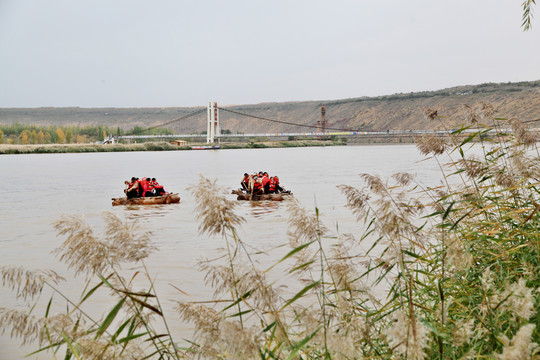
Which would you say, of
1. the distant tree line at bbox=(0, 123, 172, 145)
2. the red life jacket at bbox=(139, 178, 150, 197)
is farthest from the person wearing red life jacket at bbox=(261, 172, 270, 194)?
the distant tree line at bbox=(0, 123, 172, 145)

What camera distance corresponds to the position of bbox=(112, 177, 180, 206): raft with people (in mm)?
19266

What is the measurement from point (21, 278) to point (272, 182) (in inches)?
673

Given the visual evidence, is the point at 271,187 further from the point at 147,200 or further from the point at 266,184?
the point at 147,200

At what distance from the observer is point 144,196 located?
64.3 ft

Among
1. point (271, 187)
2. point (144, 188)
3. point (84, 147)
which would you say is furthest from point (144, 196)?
point (84, 147)

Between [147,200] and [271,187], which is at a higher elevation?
[271,187]

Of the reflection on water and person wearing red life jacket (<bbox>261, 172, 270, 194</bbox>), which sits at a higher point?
person wearing red life jacket (<bbox>261, 172, 270, 194</bbox>)

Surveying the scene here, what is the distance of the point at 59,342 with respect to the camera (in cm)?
241

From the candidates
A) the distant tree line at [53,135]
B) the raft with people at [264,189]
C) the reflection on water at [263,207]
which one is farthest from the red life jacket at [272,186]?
the distant tree line at [53,135]

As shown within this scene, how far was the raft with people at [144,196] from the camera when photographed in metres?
19.3

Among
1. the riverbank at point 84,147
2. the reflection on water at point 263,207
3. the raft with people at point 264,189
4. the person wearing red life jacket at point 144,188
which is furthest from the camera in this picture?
the riverbank at point 84,147

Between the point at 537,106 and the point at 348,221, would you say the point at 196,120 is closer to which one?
the point at 537,106

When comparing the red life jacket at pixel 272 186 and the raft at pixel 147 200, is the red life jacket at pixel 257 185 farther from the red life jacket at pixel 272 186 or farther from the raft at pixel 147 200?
the raft at pixel 147 200

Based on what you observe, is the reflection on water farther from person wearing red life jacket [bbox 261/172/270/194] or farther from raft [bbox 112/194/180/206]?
raft [bbox 112/194/180/206]
